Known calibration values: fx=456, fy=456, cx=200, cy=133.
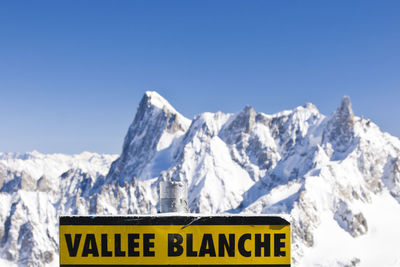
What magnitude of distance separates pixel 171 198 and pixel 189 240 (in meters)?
0.80

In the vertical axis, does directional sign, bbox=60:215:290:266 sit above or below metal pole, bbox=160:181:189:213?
below

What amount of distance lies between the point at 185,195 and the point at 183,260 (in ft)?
3.75

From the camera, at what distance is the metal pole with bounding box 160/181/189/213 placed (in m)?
8.10

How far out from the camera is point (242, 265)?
25.8 feet

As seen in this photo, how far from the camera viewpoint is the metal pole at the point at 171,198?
8102 millimetres

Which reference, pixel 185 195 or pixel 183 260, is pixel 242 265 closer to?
pixel 183 260

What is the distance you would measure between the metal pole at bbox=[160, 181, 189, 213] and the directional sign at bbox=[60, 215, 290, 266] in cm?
33

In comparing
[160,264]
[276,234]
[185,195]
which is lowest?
[160,264]

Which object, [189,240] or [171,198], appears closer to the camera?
Result: [189,240]

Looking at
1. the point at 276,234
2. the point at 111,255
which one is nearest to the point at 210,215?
the point at 276,234

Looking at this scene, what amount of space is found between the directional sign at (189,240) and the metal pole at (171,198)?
0.33m

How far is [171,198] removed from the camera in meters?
8.12

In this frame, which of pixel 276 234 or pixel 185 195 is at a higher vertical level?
pixel 185 195

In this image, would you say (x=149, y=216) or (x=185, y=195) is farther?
(x=185, y=195)
